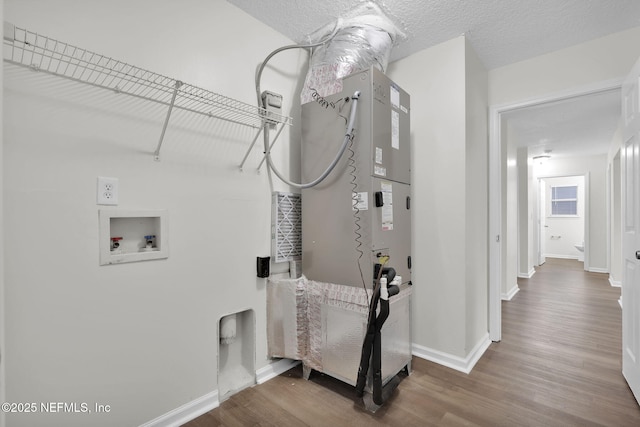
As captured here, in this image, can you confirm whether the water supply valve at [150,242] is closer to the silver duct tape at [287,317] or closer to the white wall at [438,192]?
the silver duct tape at [287,317]

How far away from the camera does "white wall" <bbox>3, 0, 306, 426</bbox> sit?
1.16 m

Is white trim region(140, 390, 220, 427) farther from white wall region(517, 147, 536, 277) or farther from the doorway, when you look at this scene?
the doorway

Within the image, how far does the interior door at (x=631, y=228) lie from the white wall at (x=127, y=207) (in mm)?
2299

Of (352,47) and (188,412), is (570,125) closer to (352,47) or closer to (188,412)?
(352,47)

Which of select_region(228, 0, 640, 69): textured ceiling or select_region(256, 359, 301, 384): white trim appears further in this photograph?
select_region(256, 359, 301, 384): white trim

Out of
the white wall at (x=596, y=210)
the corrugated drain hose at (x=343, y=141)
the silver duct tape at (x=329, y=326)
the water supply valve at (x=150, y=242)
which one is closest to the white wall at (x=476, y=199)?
the silver duct tape at (x=329, y=326)

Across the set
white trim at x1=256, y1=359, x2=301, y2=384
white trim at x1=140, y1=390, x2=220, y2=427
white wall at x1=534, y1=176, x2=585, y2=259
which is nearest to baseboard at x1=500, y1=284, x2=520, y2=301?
white trim at x1=256, y1=359, x2=301, y2=384

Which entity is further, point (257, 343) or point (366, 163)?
point (257, 343)

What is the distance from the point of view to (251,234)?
193 centimetres

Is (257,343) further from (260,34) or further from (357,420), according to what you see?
(260,34)

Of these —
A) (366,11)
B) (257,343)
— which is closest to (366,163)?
(366,11)

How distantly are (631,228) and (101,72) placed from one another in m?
2.96

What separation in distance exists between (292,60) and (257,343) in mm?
2023

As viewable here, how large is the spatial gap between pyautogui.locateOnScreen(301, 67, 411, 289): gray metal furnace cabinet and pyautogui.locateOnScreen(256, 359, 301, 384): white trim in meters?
0.68
